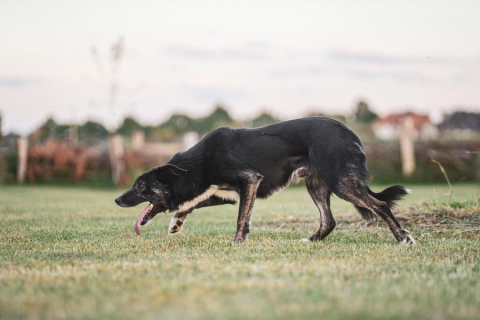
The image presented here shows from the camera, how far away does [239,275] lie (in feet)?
10.7

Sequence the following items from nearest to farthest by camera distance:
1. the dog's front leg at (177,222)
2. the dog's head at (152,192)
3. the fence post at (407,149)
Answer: the dog's head at (152,192) → the dog's front leg at (177,222) → the fence post at (407,149)

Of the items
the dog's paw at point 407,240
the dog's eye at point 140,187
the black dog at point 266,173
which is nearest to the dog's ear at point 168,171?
the black dog at point 266,173

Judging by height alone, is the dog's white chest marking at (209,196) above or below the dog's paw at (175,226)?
above

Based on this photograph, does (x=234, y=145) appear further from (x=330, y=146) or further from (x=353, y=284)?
(x=353, y=284)

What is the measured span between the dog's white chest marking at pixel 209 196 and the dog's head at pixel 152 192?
0.18 metres

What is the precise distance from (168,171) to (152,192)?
0.33 meters

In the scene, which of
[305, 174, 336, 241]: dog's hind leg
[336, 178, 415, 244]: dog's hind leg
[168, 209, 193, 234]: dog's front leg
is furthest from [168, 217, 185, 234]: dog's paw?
[336, 178, 415, 244]: dog's hind leg

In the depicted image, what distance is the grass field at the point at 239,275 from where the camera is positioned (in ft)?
8.13

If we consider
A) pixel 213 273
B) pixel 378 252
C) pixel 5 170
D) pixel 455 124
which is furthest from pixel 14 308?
pixel 455 124

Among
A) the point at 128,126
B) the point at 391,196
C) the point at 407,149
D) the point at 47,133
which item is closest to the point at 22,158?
the point at 47,133

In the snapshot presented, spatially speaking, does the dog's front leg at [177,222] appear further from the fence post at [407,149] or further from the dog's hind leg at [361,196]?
the fence post at [407,149]

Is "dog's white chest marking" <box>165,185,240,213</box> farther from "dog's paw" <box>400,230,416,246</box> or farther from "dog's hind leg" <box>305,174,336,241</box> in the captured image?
"dog's paw" <box>400,230,416,246</box>

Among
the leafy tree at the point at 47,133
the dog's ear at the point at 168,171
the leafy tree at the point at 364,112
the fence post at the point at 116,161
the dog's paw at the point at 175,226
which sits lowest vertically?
the fence post at the point at 116,161

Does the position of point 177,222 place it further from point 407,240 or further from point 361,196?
point 407,240
